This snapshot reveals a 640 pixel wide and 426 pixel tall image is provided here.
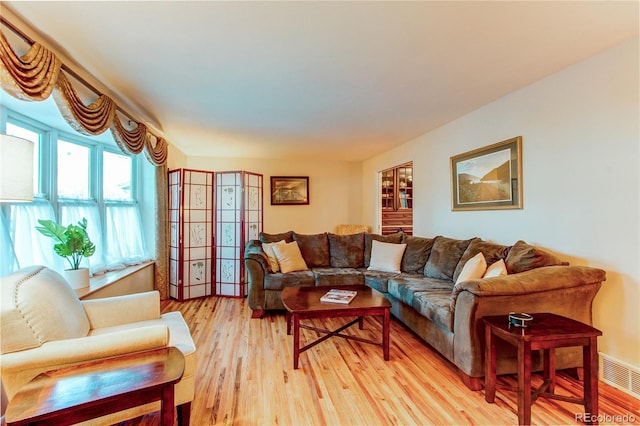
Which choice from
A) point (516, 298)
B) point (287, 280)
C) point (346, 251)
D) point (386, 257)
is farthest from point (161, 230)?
point (516, 298)

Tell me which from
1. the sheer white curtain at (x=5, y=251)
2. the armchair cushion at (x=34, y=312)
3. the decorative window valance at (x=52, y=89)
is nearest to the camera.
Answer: the armchair cushion at (x=34, y=312)

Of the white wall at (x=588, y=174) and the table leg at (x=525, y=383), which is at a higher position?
the white wall at (x=588, y=174)

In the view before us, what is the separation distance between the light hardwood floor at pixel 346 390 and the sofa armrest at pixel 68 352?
593 mm

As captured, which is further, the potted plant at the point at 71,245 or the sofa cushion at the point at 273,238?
the sofa cushion at the point at 273,238

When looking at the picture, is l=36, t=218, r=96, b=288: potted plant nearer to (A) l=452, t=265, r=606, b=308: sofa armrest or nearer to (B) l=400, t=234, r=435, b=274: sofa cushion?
(A) l=452, t=265, r=606, b=308: sofa armrest

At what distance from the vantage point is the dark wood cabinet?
A: 20.7 ft

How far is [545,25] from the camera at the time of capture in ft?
5.77

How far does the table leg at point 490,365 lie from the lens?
5.97 ft

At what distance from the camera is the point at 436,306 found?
92.5 inches

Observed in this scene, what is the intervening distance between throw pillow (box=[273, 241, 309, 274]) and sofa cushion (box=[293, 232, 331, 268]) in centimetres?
20

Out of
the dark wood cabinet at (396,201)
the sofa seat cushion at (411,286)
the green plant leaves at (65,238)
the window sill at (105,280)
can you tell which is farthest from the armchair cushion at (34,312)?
the dark wood cabinet at (396,201)

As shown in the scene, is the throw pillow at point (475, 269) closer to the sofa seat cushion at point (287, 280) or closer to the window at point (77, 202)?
the sofa seat cushion at point (287, 280)

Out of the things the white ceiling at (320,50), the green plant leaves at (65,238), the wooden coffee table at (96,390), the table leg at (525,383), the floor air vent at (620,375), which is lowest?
the floor air vent at (620,375)

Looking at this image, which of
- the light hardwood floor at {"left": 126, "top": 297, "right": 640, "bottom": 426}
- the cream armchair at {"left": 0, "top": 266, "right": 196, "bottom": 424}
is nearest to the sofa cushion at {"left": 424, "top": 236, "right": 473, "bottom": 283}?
the light hardwood floor at {"left": 126, "top": 297, "right": 640, "bottom": 426}
